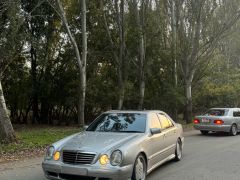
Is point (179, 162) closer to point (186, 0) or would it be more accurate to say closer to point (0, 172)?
point (0, 172)

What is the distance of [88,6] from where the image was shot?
22.1 m

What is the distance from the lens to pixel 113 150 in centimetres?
673

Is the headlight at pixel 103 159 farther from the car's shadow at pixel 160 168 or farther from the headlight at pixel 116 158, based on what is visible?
the car's shadow at pixel 160 168

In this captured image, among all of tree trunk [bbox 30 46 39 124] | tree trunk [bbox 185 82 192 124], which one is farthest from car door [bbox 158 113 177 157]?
tree trunk [bbox 30 46 39 124]

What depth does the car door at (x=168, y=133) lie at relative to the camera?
9.08 metres

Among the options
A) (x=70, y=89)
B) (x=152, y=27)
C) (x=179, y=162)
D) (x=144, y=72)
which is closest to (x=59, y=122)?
(x=70, y=89)

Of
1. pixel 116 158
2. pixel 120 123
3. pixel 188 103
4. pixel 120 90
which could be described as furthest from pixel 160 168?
pixel 188 103

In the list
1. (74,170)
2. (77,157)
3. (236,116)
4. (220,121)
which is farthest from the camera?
(236,116)

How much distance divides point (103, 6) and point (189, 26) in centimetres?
587

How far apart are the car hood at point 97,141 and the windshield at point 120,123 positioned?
1.21 ft

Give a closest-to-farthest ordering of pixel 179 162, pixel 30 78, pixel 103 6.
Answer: pixel 179 162, pixel 103 6, pixel 30 78

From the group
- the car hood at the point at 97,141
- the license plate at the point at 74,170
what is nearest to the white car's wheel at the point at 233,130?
the car hood at the point at 97,141

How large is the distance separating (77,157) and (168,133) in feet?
10.7

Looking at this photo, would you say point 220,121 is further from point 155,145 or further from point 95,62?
point 155,145
